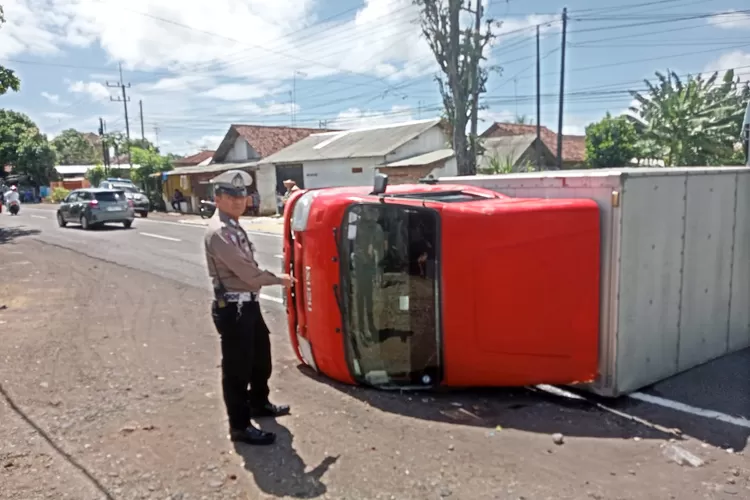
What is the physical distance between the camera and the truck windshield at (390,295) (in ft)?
14.7

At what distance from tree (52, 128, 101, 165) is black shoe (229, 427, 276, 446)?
3631 inches

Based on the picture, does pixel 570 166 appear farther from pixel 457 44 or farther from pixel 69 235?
pixel 69 235

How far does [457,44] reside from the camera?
57.0 ft

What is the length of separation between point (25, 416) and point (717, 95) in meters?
26.4

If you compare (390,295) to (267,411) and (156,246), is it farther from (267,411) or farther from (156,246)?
(156,246)

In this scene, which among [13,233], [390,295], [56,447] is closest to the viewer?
[56,447]

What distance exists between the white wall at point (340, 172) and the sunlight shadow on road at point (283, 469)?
21.7m

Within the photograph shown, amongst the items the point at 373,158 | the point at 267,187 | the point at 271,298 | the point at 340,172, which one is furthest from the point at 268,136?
the point at 271,298

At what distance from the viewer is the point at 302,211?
4.77 m

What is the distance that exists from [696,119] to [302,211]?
23.0 meters

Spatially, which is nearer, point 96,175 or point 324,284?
point 324,284

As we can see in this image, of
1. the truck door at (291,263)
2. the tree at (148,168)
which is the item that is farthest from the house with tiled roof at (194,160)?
the truck door at (291,263)

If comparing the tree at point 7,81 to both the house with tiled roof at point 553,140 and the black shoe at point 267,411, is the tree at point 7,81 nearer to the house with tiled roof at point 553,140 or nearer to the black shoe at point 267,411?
the black shoe at point 267,411

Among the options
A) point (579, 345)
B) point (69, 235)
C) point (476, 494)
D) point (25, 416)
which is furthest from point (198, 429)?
point (69, 235)
